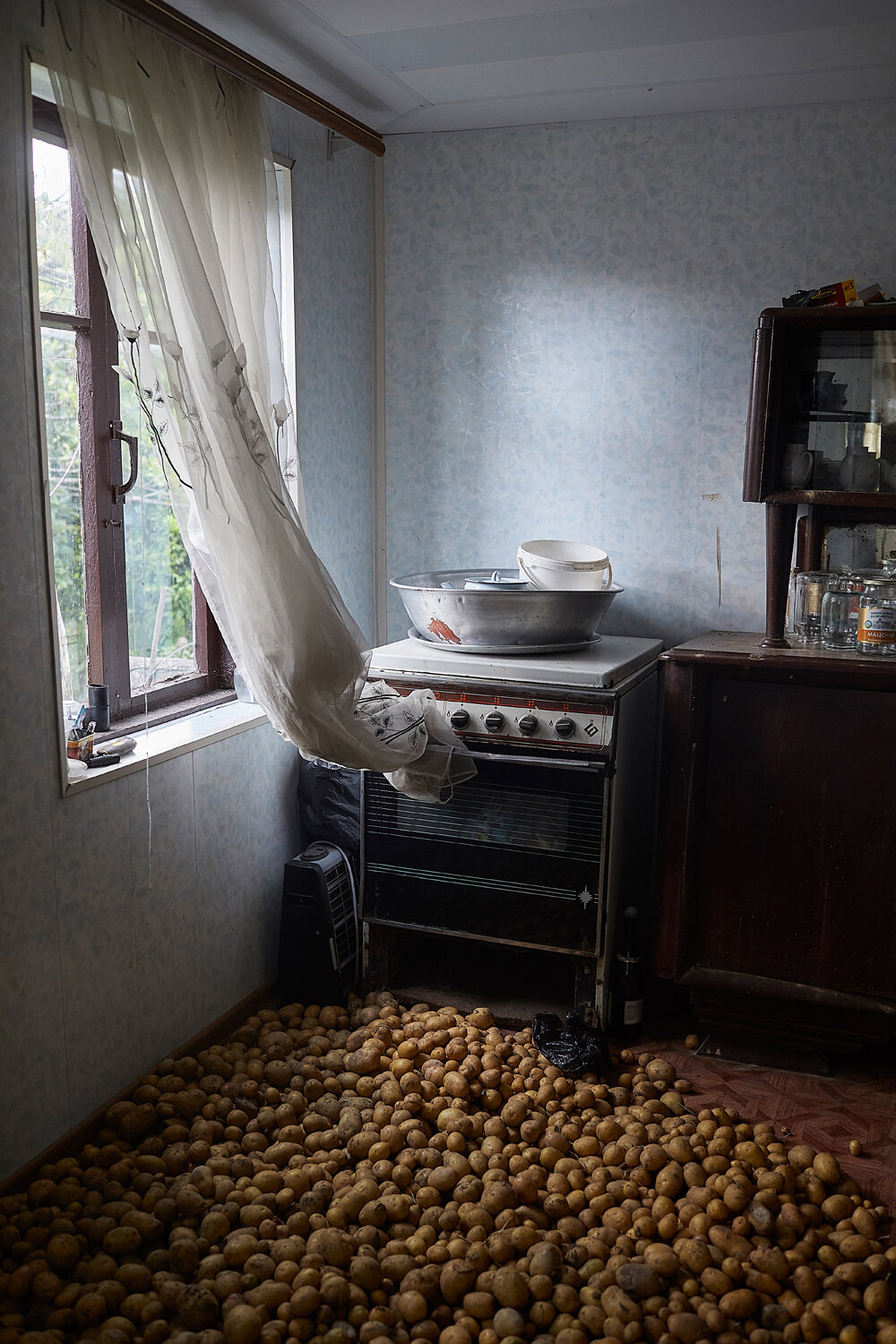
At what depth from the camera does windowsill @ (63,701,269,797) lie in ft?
7.23

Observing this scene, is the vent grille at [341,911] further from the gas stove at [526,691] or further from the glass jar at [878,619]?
the glass jar at [878,619]

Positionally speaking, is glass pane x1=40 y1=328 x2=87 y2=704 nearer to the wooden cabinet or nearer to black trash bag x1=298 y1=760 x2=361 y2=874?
black trash bag x1=298 y1=760 x2=361 y2=874

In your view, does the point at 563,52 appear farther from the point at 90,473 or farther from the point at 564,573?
the point at 90,473

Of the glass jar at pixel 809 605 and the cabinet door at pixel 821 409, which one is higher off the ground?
the cabinet door at pixel 821 409

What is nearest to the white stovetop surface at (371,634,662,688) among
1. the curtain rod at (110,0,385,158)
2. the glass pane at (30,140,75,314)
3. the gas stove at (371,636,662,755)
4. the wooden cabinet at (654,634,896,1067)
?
the gas stove at (371,636,662,755)

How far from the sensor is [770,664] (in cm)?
248

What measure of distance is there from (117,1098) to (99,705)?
85 centimetres

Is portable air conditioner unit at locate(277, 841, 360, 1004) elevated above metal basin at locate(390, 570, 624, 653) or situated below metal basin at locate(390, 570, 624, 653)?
below

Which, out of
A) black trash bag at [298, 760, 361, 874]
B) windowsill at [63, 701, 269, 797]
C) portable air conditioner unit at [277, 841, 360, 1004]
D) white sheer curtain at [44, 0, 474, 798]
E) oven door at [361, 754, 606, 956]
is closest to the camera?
white sheer curtain at [44, 0, 474, 798]

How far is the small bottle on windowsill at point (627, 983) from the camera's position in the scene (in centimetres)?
268

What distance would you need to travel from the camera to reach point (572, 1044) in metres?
2.55

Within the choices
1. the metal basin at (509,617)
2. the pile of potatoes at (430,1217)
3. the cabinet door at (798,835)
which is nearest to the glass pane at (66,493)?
the metal basin at (509,617)

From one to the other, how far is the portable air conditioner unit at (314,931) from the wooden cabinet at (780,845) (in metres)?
0.82

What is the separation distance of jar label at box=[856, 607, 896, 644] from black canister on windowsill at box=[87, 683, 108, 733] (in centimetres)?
175
